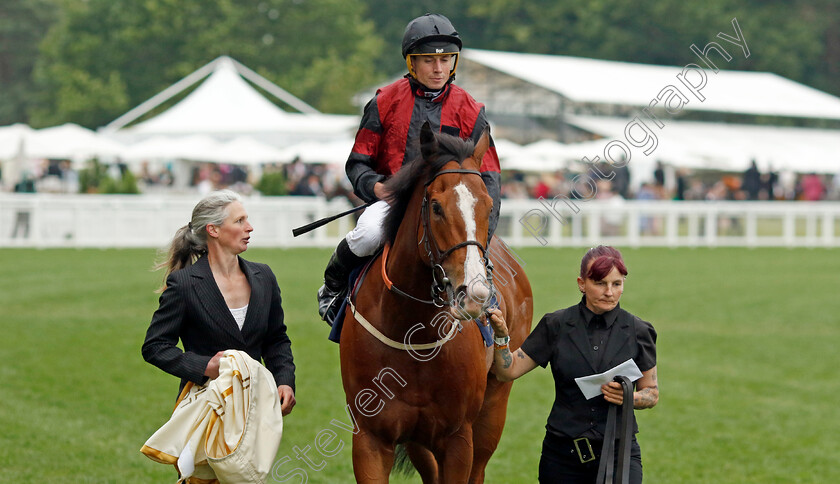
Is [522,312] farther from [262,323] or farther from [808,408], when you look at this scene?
[808,408]

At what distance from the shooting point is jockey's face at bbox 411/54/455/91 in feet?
15.6

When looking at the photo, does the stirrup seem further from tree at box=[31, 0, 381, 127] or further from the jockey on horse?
tree at box=[31, 0, 381, 127]

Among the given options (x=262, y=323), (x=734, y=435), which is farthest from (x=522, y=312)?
(x=734, y=435)

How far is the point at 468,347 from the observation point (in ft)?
14.9

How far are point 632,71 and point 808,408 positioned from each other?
35103 mm

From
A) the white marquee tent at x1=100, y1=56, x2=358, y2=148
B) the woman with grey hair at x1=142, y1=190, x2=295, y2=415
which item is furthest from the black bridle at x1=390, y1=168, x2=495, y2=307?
the white marquee tent at x1=100, y1=56, x2=358, y2=148

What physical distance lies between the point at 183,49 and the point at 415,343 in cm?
5261

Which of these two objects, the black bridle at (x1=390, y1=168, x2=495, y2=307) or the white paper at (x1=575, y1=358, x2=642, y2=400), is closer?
the black bridle at (x1=390, y1=168, x2=495, y2=307)

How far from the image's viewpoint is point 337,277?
5016mm

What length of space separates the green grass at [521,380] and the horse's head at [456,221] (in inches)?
114

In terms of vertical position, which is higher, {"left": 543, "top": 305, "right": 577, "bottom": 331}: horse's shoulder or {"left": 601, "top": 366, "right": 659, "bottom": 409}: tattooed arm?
{"left": 543, "top": 305, "right": 577, "bottom": 331}: horse's shoulder

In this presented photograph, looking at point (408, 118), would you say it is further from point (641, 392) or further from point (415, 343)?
point (641, 392)

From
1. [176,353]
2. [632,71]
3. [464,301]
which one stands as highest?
[632,71]

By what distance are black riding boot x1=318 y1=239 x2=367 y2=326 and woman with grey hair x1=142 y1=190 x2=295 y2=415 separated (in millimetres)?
384
